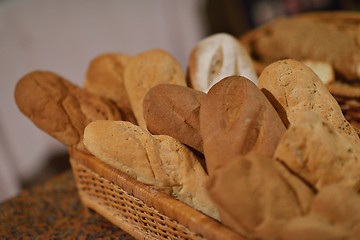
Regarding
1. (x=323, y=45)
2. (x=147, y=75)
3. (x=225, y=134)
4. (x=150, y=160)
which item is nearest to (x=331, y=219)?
(x=225, y=134)

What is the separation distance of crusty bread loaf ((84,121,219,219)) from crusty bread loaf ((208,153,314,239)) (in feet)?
0.51

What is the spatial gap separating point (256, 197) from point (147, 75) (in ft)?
1.69

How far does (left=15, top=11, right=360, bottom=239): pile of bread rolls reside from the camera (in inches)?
24.6

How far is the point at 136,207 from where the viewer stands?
34.4 inches

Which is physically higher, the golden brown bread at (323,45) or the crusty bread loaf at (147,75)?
the crusty bread loaf at (147,75)

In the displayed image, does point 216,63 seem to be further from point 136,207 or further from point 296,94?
point 136,207

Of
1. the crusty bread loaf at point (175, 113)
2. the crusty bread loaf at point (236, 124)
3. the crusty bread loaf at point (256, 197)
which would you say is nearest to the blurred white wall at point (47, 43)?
the crusty bread loaf at point (175, 113)

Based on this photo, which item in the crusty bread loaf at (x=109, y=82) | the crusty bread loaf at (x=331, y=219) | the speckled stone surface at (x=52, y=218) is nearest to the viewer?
the crusty bread loaf at (x=331, y=219)

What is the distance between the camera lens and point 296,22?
4.83 ft

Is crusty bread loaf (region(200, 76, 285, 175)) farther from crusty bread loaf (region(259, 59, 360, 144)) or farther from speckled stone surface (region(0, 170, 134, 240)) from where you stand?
speckled stone surface (region(0, 170, 134, 240))

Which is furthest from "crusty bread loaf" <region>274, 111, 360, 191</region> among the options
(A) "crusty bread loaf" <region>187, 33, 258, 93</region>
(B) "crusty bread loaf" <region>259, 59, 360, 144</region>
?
(A) "crusty bread loaf" <region>187, 33, 258, 93</region>

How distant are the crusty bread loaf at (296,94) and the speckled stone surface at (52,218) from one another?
417 mm

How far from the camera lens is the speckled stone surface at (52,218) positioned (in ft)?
3.37

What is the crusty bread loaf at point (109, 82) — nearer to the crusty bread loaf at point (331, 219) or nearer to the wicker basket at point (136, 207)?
the wicker basket at point (136, 207)
